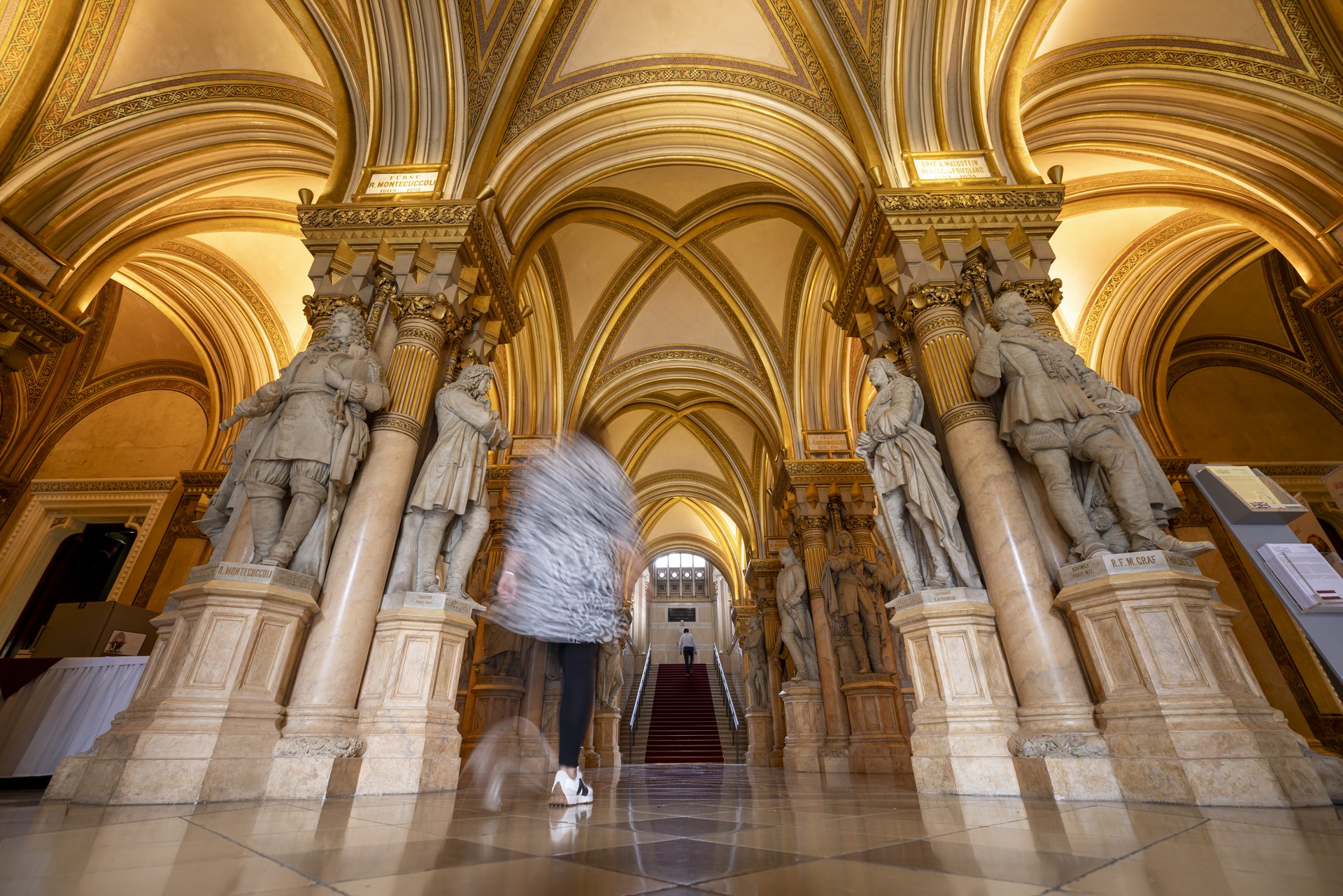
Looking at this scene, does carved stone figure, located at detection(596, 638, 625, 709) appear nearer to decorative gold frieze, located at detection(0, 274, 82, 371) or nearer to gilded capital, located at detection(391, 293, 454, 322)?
gilded capital, located at detection(391, 293, 454, 322)

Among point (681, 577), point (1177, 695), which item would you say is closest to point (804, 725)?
point (1177, 695)

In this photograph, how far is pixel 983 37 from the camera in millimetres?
5371

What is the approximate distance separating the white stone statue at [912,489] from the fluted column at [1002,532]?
0.51 ft

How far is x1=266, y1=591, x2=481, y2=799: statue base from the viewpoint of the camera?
10.2 ft

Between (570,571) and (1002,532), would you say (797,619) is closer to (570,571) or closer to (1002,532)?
(1002,532)

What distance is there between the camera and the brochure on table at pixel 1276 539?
2.38 meters

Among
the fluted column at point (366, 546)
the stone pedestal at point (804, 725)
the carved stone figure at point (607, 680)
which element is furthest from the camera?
the carved stone figure at point (607, 680)

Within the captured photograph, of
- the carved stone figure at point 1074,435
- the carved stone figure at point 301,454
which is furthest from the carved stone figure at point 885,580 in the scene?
the carved stone figure at point 301,454

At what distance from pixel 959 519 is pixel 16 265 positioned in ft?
29.7

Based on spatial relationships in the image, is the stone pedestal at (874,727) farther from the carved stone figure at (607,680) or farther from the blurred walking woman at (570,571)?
the blurred walking woman at (570,571)

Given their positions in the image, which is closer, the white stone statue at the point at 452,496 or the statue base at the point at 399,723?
the statue base at the point at 399,723

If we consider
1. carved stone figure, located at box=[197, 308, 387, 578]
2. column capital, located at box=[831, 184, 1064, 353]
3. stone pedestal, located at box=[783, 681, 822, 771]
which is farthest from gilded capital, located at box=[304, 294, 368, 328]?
stone pedestal, located at box=[783, 681, 822, 771]

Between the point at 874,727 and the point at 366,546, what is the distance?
6179mm

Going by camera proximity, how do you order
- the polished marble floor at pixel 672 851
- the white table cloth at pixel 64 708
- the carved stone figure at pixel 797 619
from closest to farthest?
the polished marble floor at pixel 672 851
the white table cloth at pixel 64 708
the carved stone figure at pixel 797 619
